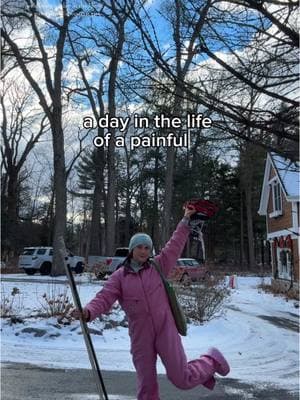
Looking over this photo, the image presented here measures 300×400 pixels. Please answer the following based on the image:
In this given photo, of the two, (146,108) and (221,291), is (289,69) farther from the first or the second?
(221,291)

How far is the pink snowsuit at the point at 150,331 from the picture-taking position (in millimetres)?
4059

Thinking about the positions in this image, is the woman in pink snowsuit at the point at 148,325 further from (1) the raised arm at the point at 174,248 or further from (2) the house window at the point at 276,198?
(2) the house window at the point at 276,198

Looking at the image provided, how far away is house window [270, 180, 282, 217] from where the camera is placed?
2725 centimetres

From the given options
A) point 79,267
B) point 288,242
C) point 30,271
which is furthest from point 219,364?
point 30,271

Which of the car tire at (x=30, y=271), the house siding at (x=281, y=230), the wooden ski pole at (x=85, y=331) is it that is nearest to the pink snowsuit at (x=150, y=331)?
the wooden ski pole at (x=85, y=331)

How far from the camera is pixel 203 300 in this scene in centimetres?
1209

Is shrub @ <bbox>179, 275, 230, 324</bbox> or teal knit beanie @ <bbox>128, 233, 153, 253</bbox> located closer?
teal knit beanie @ <bbox>128, 233, 153, 253</bbox>

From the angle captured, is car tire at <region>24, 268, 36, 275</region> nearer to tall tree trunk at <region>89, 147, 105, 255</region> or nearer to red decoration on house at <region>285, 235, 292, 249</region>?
tall tree trunk at <region>89, 147, 105, 255</region>

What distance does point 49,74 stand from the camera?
2562cm

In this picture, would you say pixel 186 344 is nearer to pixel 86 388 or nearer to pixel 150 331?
pixel 86 388

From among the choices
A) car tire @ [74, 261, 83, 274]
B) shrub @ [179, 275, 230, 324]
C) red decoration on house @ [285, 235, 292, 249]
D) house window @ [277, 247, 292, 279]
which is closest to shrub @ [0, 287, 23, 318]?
shrub @ [179, 275, 230, 324]

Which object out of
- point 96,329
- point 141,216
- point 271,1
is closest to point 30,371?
point 96,329

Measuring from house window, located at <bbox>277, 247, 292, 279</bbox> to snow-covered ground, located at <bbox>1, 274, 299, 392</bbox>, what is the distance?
1177cm

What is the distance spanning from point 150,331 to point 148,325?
0.15 ft
